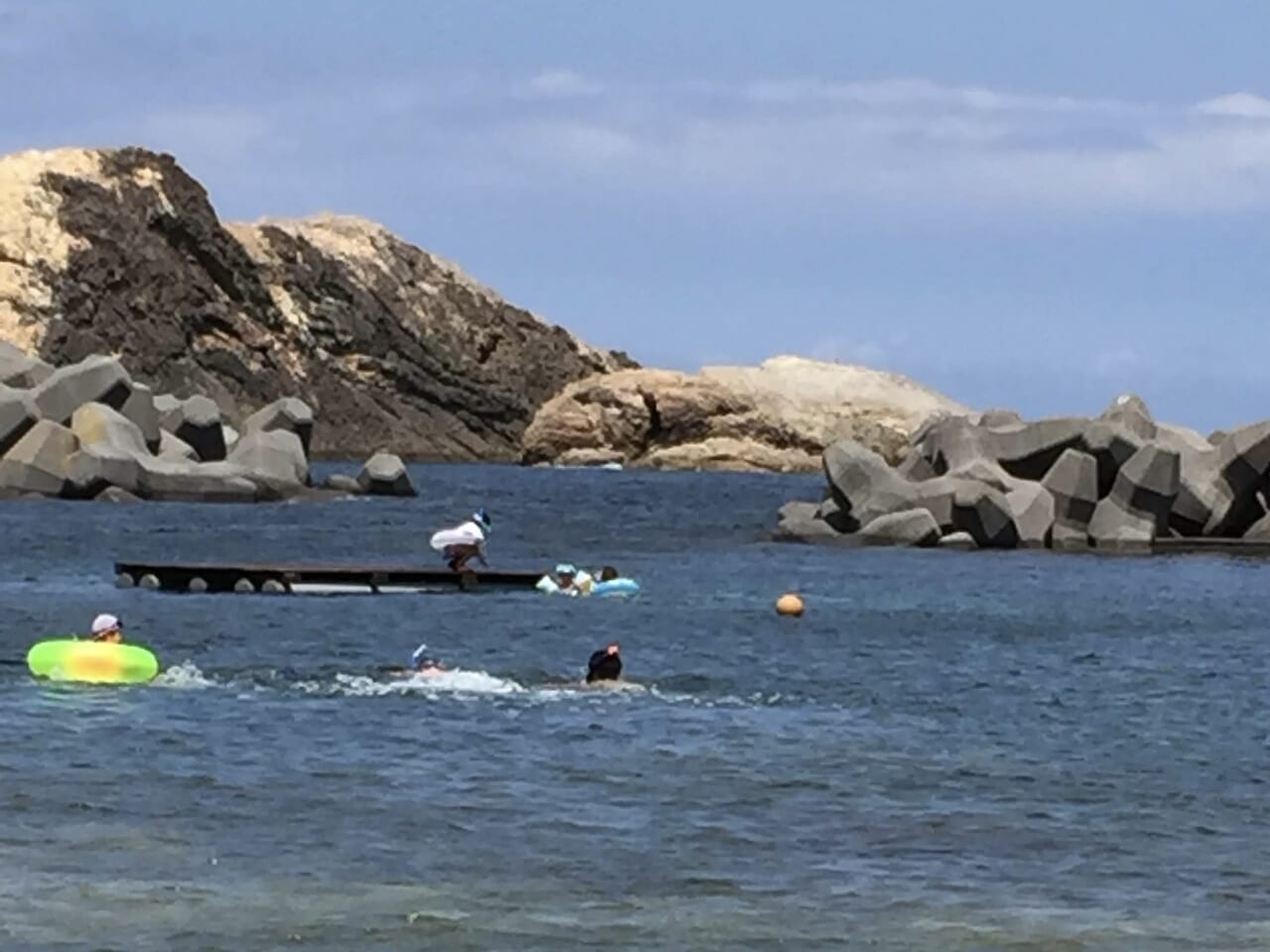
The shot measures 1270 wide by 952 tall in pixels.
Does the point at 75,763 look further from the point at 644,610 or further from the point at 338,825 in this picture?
the point at 644,610

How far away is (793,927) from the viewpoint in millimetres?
21016

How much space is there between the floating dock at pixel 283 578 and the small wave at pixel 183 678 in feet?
52.4

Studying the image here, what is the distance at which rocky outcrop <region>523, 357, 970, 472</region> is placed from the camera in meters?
183

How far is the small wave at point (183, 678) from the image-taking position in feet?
118

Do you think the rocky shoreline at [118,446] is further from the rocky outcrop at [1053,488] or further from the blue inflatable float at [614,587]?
the blue inflatable float at [614,587]

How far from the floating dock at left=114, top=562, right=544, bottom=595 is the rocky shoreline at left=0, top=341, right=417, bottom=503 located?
35.6 meters

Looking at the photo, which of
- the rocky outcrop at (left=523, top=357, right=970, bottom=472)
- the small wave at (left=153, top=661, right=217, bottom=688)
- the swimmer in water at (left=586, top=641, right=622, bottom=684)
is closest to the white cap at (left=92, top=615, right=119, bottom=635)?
the small wave at (left=153, top=661, right=217, bottom=688)

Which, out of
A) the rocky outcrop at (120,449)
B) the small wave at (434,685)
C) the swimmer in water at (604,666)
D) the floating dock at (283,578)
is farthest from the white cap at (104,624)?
the rocky outcrop at (120,449)

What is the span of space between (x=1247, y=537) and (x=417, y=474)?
85.6 m

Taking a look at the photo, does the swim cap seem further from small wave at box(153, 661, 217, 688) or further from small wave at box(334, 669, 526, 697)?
small wave at box(334, 669, 526, 697)

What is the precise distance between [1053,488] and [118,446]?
3223cm

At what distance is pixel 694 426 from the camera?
7352 inches

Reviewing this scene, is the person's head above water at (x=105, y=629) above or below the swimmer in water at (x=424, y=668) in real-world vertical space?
above

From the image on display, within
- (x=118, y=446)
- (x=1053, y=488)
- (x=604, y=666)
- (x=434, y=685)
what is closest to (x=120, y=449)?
(x=118, y=446)
